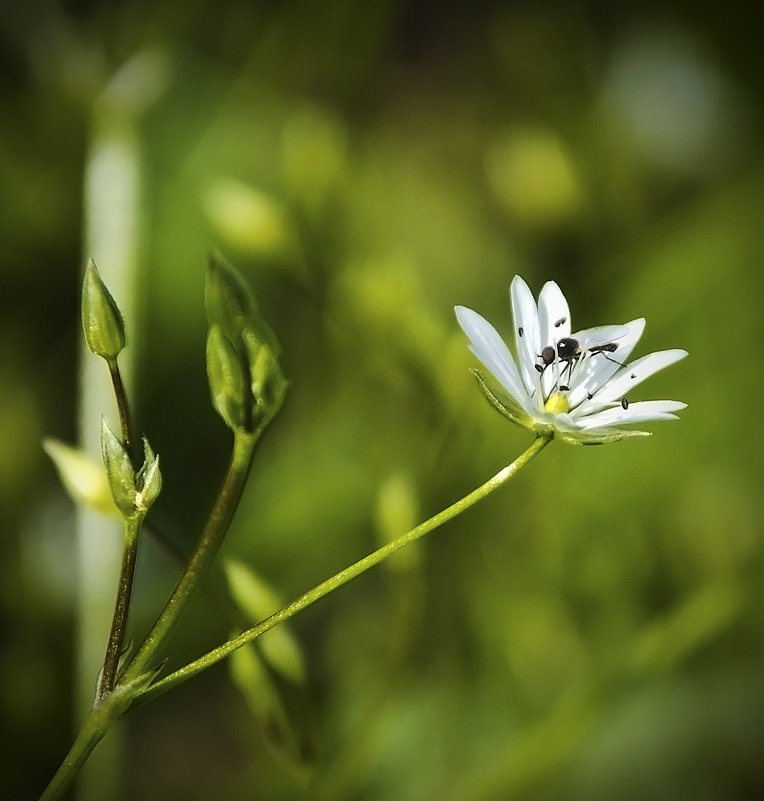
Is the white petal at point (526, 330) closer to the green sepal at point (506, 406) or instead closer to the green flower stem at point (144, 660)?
the green sepal at point (506, 406)

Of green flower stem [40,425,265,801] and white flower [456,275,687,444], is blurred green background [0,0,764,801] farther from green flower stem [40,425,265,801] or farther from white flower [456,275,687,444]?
green flower stem [40,425,265,801]

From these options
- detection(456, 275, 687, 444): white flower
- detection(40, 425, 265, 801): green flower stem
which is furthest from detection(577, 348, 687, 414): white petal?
detection(40, 425, 265, 801): green flower stem

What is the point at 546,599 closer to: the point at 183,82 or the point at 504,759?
the point at 504,759

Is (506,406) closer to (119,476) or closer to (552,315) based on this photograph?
(552,315)

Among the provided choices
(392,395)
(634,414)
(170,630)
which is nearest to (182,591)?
(170,630)

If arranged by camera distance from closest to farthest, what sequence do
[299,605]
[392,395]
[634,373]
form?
[299,605] → [634,373] → [392,395]

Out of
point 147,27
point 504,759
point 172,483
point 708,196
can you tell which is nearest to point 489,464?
point 504,759

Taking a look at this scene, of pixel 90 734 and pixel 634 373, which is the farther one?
pixel 634 373
